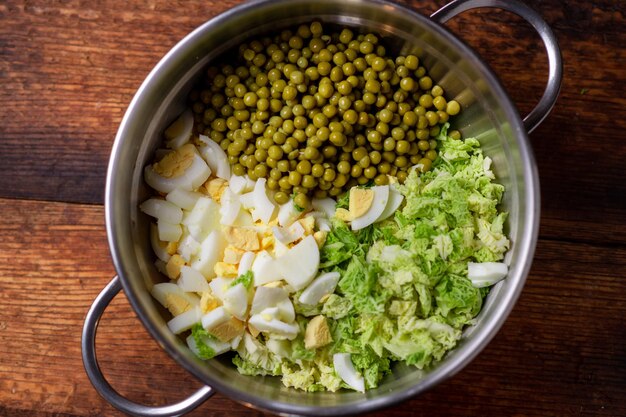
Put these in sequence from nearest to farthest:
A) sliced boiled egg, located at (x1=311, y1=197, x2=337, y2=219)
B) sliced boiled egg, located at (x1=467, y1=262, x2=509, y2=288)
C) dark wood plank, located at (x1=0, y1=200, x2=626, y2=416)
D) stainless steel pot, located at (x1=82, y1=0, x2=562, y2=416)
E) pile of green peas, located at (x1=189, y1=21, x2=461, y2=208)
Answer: stainless steel pot, located at (x1=82, y1=0, x2=562, y2=416), sliced boiled egg, located at (x1=467, y1=262, x2=509, y2=288), pile of green peas, located at (x1=189, y1=21, x2=461, y2=208), sliced boiled egg, located at (x1=311, y1=197, x2=337, y2=219), dark wood plank, located at (x1=0, y1=200, x2=626, y2=416)

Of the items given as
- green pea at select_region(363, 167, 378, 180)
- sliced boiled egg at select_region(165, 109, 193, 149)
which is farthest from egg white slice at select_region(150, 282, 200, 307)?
green pea at select_region(363, 167, 378, 180)

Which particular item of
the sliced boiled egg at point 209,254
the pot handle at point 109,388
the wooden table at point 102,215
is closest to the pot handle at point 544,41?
the wooden table at point 102,215

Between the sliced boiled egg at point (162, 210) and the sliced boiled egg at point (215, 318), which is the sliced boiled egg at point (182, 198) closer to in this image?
the sliced boiled egg at point (162, 210)

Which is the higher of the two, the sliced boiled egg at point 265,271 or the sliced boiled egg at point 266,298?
the sliced boiled egg at point 265,271

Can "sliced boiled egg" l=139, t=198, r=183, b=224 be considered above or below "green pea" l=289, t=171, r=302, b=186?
below

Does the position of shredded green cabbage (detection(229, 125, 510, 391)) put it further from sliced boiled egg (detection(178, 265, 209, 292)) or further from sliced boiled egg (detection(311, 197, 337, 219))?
sliced boiled egg (detection(178, 265, 209, 292))

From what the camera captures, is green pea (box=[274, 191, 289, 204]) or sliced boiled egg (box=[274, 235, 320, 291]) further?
green pea (box=[274, 191, 289, 204])

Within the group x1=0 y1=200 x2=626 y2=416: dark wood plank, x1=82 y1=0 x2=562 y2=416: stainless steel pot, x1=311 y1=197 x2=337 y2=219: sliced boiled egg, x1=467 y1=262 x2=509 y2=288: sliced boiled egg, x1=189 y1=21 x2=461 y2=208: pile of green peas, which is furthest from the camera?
x1=0 y1=200 x2=626 y2=416: dark wood plank
